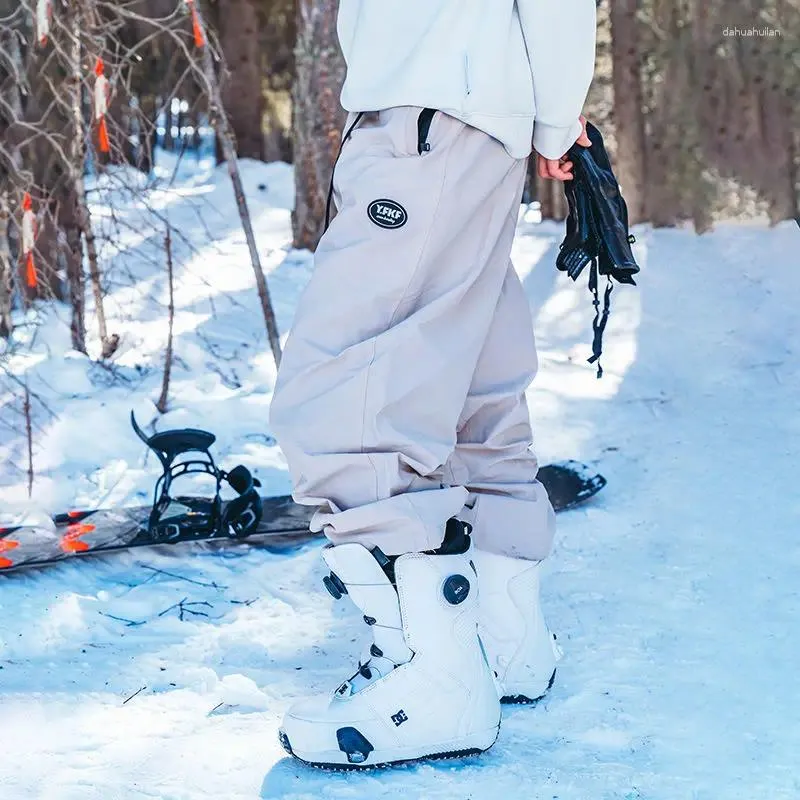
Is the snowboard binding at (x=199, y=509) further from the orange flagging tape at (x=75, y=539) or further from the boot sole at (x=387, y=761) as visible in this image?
the boot sole at (x=387, y=761)

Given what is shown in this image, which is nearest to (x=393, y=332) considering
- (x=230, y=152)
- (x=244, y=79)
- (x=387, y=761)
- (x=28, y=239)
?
(x=387, y=761)

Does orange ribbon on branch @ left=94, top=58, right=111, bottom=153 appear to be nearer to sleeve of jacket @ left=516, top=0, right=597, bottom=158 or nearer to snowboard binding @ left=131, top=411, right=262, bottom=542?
snowboard binding @ left=131, top=411, right=262, bottom=542

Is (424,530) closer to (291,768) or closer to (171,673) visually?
(291,768)

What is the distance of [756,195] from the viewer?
5434 mm

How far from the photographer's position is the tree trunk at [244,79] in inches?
386

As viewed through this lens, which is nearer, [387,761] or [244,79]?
[387,761]

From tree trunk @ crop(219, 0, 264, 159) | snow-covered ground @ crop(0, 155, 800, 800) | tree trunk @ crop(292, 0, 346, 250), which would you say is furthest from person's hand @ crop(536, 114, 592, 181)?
tree trunk @ crop(219, 0, 264, 159)

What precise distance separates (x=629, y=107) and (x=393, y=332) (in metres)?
4.67

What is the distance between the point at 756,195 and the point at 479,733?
14.2ft

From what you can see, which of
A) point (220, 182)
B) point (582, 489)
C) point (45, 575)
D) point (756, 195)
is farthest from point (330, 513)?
point (220, 182)

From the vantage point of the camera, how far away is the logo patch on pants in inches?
67.3

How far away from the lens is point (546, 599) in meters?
2.40

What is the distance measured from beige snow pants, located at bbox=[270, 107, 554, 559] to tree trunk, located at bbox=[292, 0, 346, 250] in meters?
3.97

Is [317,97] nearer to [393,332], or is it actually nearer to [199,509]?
[199,509]
